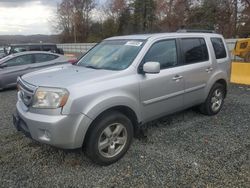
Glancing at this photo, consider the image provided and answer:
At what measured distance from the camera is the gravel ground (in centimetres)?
358

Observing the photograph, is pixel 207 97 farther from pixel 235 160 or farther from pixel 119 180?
pixel 119 180

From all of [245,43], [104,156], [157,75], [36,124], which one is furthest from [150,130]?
[245,43]

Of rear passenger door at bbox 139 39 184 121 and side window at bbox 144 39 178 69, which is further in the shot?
side window at bbox 144 39 178 69

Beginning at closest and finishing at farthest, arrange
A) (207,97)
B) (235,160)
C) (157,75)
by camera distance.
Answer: (235,160) → (157,75) → (207,97)

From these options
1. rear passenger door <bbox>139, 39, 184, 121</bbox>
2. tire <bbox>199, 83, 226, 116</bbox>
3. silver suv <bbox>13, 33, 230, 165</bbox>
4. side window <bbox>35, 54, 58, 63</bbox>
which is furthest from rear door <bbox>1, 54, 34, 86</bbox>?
rear passenger door <bbox>139, 39, 184, 121</bbox>

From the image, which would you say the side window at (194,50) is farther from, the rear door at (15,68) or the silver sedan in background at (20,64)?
the rear door at (15,68)

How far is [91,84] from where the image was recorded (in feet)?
12.3

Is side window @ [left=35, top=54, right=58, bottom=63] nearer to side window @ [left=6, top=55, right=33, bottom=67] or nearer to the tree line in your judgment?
side window @ [left=6, top=55, right=33, bottom=67]

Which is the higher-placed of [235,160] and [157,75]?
[157,75]

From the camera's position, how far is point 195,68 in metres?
5.24

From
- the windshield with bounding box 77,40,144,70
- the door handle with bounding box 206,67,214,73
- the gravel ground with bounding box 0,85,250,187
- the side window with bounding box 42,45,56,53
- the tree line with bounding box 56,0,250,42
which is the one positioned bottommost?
the gravel ground with bounding box 0,85,250,187

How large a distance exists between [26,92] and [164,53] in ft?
7.46

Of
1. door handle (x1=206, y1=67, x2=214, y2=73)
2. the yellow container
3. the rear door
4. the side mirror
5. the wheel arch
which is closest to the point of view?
the wheel arch

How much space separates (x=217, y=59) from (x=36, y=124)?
3.90 meters
